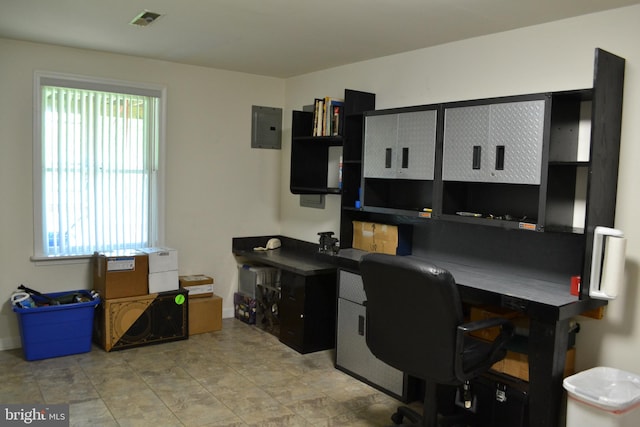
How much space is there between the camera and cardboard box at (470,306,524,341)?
2928 millimetres

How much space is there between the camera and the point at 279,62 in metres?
4.43

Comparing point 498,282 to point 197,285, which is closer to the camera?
point 498,282

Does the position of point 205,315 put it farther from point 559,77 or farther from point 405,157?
point 559,77

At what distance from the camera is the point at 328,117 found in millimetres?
4125

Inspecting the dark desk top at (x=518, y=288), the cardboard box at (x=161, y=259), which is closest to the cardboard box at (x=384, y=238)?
the dark desk top at (x=518, y=288)

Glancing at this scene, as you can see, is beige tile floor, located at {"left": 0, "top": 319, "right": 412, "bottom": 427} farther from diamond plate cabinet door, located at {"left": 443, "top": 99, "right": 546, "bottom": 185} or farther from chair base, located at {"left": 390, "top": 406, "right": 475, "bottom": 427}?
diamond plate cabinet door, located at {"left": 443, "top": 99, "right": 546, "bottom": 185}

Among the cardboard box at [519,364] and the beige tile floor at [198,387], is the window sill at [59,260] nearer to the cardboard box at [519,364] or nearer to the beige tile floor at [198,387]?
the beige tile floor at [198,387]

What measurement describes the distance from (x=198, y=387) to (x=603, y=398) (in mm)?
2412

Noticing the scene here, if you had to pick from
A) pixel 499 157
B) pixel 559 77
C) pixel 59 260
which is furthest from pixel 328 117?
pixel 59 260

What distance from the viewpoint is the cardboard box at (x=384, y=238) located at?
372 centimetres

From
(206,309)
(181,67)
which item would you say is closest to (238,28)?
(181,67)

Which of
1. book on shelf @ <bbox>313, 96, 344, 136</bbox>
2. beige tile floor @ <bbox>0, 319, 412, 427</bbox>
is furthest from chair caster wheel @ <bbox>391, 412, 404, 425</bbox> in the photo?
book on shelf @ <bbox>313, 96, 344, 136</bbox>

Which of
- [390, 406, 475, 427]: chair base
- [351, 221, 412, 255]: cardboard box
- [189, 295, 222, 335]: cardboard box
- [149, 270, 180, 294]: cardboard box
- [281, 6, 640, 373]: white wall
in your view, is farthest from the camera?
[189, 295, 222, 335]: cardboard box

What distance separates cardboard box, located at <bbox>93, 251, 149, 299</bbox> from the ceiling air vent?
177 cm
